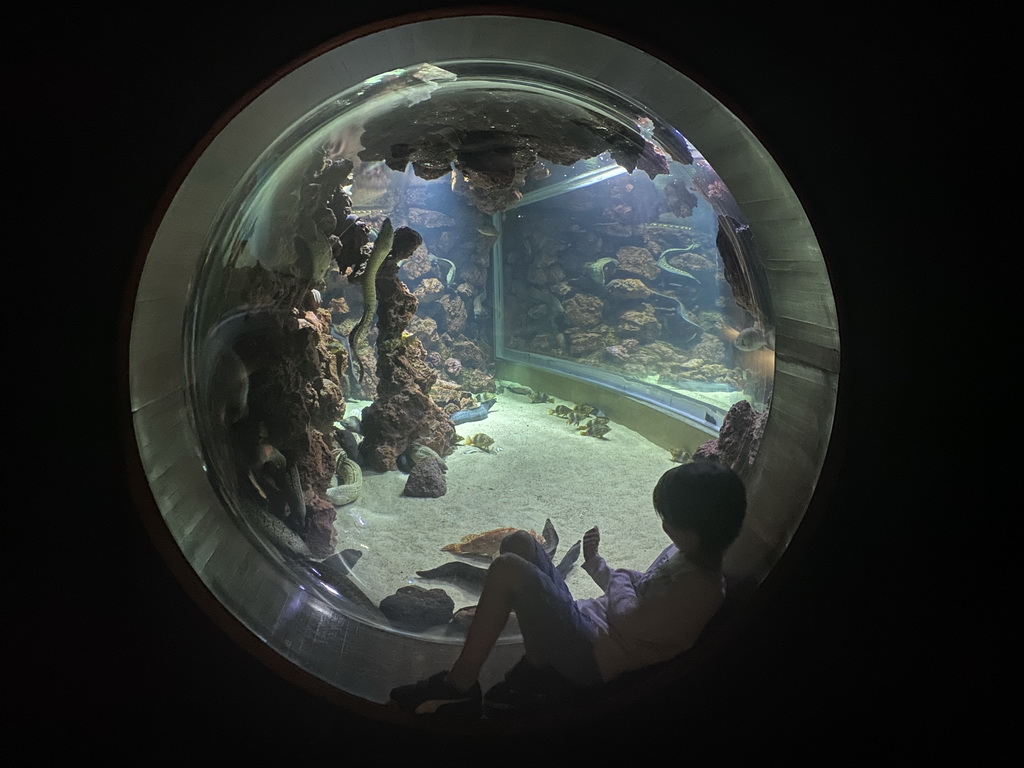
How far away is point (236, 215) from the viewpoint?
177 cm

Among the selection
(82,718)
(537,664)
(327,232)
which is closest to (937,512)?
(537,664)

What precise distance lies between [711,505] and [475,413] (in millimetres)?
2692

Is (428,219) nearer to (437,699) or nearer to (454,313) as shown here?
(454,313)

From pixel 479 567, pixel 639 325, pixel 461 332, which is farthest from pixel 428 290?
pixel 479 567

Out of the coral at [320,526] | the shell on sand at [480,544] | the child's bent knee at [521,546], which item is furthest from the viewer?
the shell on sand at [480,544]

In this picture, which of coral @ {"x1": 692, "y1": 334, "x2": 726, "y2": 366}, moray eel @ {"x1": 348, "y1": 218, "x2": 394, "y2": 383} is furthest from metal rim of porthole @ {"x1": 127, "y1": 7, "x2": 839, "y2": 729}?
moray eel @ {"x1": 348, "y1": 218, "x2": 394, "y2": 383}

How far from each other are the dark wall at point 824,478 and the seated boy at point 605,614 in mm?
183

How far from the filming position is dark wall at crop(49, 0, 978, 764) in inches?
41.8

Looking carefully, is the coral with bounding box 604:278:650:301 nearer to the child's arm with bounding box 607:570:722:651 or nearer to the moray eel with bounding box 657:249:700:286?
the moray eel with bounding box 657:249:700:286

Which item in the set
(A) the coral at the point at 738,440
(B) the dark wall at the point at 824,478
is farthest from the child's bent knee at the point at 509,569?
(A) the coral at the point at 738,440

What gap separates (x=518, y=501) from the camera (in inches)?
132

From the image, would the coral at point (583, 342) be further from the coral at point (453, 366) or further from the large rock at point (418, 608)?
the large rock at point (418, 608)

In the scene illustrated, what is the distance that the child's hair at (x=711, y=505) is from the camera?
1.63 meters

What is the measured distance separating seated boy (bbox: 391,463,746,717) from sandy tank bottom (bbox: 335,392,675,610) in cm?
46
